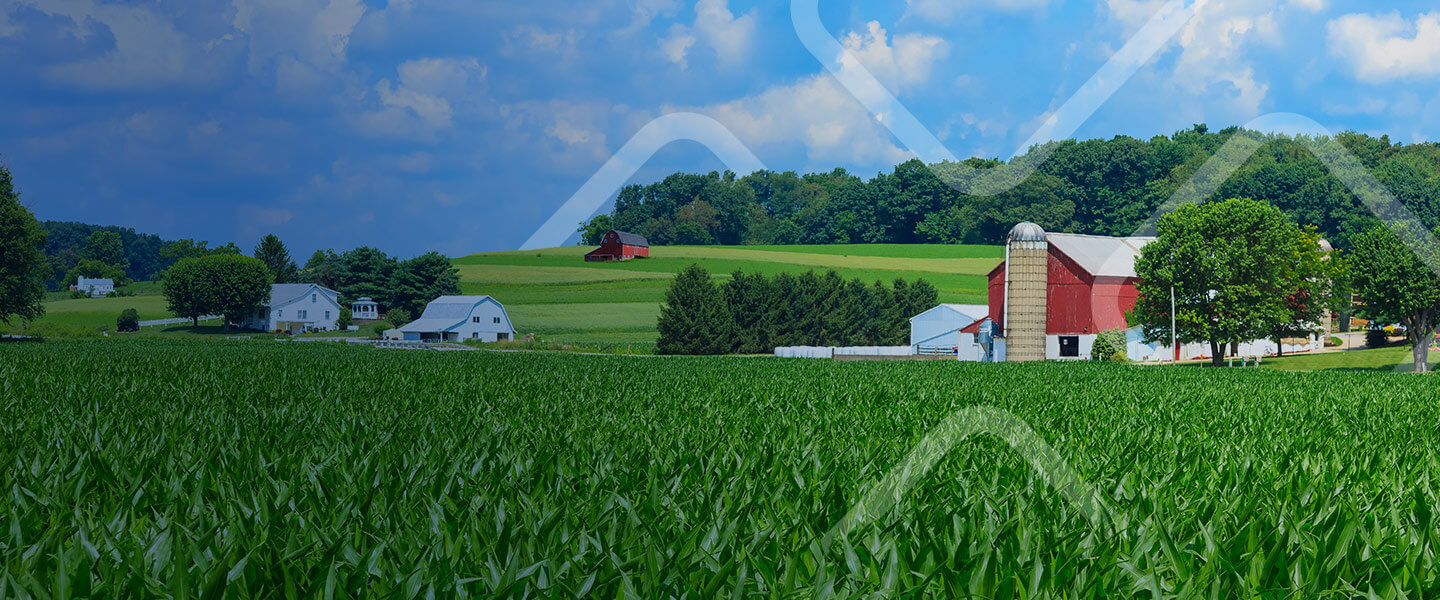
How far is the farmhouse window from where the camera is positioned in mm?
63125

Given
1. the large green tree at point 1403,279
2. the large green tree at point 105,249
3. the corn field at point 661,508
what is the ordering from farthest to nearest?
1. the large green tree at point 105,249
2. the large green tree at point 1403,279
3. the corn field at point 661,508

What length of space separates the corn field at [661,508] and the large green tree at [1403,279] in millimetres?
49171

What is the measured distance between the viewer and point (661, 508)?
5.84 m

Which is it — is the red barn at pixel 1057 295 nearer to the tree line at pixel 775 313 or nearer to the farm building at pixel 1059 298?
the farm building at pixel 1059 298

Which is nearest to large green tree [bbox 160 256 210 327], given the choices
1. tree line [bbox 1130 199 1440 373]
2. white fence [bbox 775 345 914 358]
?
white fence [bbox 775 345 914 358]

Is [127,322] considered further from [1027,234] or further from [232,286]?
[1027,234]

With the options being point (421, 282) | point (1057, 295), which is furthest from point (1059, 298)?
point (421, 282)

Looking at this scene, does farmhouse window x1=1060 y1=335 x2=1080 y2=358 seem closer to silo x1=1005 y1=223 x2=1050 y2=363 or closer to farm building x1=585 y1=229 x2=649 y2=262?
silo x1=1005 y1=223 x2=1050 y2=363

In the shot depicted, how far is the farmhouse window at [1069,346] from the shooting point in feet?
207

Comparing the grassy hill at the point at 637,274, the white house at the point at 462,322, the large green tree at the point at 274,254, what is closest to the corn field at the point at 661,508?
the grassy hill at the point at 637,274

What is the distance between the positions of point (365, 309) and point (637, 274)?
31657 millimetres

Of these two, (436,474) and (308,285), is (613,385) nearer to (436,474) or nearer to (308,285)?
(436,474)

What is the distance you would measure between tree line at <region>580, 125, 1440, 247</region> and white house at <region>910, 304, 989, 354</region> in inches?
358

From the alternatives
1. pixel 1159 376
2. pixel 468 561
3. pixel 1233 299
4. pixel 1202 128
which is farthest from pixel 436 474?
pixel 1202 128
